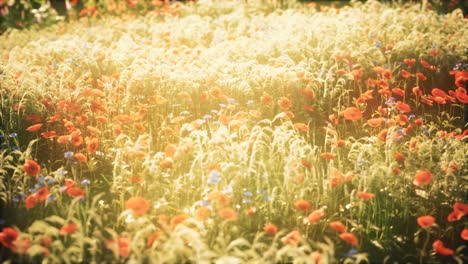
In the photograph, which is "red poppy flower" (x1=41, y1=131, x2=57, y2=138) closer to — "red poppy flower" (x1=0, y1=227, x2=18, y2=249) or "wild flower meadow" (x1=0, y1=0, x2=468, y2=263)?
"wild flower meadow" (x1=0, y1=0, x2=468, y2=263)

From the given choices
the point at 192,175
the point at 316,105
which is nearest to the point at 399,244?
the point at 192,175

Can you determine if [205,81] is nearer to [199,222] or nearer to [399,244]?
[199,222]

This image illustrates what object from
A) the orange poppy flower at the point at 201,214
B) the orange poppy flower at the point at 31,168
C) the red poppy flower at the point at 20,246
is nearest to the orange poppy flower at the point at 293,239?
the orange poppy flower at the point at 201,214

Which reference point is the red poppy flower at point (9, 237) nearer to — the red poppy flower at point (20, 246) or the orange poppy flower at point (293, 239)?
the red poppy flower at point (20, 246)

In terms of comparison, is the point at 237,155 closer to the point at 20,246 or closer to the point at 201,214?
the point at 201,214

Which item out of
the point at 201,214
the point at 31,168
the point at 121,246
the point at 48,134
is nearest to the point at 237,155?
the point at 201,214

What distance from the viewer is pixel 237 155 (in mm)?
2684

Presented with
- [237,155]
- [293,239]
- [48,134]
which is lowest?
[293,239]

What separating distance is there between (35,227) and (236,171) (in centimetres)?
119

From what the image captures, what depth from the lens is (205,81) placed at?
3891 millimetres

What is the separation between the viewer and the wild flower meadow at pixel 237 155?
7.41ft

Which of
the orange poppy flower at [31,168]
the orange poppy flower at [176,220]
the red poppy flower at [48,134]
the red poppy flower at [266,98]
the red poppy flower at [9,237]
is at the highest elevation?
the red poppy flower at [266,98]

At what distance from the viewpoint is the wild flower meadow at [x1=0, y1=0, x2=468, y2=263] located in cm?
226

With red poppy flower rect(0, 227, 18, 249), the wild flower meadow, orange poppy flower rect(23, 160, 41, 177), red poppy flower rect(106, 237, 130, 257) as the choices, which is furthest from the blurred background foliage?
red poppy flower rect(106, 237, 130, 257)
